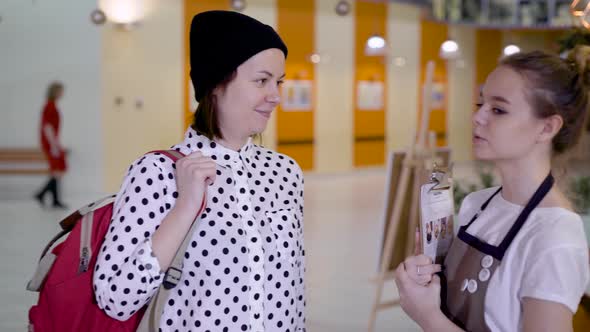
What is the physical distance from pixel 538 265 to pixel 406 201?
4.10 metres

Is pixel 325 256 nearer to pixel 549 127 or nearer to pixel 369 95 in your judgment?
pixel 549 127

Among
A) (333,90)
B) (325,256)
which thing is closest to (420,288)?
(325,256)

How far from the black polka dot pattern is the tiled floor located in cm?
356

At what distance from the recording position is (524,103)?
1709 millimetres

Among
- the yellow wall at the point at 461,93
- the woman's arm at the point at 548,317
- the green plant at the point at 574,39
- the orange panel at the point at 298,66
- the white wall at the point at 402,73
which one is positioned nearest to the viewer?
the woman's arm at the point at 548,317

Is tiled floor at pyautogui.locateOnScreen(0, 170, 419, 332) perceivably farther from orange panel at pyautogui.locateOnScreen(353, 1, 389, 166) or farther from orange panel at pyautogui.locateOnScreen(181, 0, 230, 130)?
orange panel at pyautogui.locateOnScreen(353, 1, 389, 166)

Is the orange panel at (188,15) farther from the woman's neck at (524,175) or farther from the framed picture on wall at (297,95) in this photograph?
the woman's neck at (524,175)

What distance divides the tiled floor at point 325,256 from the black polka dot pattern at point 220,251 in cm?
356

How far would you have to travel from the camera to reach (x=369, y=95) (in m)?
18.0

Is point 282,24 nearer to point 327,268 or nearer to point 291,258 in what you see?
point 327,268

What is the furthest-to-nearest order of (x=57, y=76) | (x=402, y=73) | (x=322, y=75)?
1. (x=402, y=73)
2. (x=322, y=75)
3. (x=57, y=76)

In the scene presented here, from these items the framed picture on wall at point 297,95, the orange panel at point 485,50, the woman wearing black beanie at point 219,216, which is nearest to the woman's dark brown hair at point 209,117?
the woman wearing black beanie at point 219,216

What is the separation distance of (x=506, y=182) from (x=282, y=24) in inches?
572

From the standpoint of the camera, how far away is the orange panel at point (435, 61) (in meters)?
19.2
